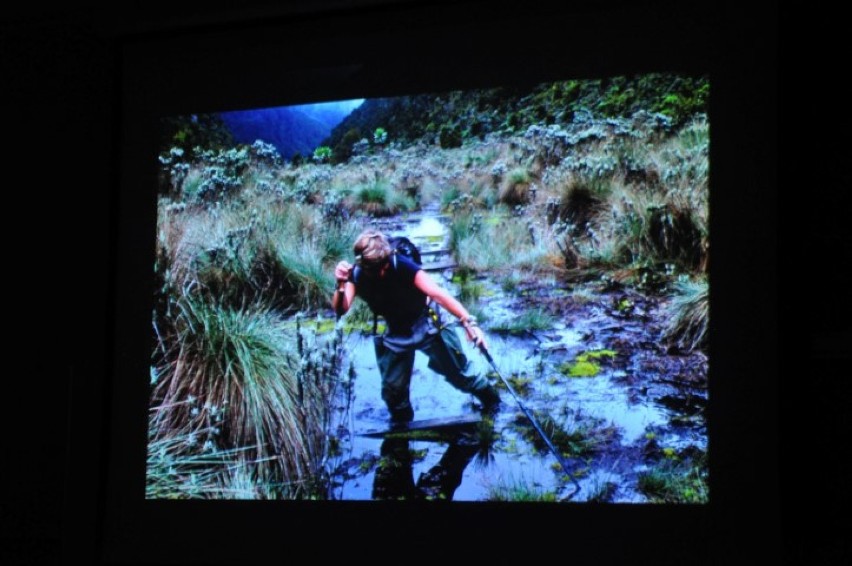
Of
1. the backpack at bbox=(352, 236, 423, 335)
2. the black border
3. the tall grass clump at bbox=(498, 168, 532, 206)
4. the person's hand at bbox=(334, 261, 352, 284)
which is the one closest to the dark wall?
the black border

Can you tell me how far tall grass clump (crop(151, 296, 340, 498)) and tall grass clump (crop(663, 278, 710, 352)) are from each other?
4.15 feet

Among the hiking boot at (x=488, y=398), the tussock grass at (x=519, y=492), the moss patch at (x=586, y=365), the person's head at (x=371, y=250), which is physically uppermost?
the person's head at (x=371, y=250)

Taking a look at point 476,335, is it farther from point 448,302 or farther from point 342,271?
point 342,271

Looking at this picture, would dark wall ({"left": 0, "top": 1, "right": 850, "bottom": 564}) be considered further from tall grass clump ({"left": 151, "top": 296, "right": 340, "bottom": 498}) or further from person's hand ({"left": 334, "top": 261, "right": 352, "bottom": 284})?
person's hand ({"left": 334, "top": 261, "right": 352, "bottom": 284})

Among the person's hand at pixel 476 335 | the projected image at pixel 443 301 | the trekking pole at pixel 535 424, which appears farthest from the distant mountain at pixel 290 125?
the trekking pole at pixel 535 424

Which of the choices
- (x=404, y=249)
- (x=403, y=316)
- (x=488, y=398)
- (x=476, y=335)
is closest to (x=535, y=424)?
(x=488, y=398)

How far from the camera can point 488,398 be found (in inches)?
117

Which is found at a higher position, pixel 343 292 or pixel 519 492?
pixel 343 292

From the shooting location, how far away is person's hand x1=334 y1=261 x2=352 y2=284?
3176mm

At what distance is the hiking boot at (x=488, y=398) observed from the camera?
2.97 m

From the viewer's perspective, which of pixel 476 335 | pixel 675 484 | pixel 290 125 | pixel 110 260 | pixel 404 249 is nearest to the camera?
pixel 675 484

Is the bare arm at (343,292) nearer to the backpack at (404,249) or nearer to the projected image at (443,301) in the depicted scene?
the projected image at (443,301)

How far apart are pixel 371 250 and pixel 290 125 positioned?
667mm

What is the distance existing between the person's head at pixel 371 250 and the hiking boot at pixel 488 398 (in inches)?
24.5
